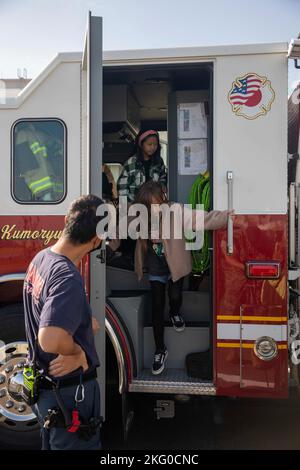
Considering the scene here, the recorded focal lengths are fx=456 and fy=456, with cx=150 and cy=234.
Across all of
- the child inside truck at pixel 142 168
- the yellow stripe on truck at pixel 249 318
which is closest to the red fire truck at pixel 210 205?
the yellow stripe on truck at pixel 249 318

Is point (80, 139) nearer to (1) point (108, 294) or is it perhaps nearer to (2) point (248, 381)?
(1) point (108, 294)

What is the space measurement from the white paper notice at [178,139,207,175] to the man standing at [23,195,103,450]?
5.56ft

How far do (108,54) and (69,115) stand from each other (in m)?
0.53

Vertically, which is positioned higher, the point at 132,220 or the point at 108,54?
the point at 108,54

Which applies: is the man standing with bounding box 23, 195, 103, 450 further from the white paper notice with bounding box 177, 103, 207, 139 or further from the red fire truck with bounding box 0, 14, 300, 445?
the white paper notice with bounding box 177, 103, 207, 139

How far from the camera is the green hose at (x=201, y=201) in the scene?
3.56 meters

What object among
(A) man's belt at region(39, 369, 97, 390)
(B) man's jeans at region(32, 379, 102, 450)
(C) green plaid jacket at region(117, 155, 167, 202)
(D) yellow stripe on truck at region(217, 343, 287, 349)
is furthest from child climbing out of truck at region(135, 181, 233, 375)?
(A) man's belt at region(39, 369, 97, 390)

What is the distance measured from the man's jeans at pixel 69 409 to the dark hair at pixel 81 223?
698 millimetres

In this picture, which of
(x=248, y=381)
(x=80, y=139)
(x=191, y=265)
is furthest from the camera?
(x=191, y=265)

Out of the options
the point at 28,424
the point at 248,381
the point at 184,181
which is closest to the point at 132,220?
the point at 184,181

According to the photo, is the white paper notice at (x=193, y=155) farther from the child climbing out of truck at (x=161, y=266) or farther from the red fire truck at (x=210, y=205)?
the child climbing out of truck at (x=161, y=266)

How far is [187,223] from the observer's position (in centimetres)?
345

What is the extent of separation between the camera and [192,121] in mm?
3797

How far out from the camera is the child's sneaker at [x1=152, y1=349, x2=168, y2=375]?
137 inches
